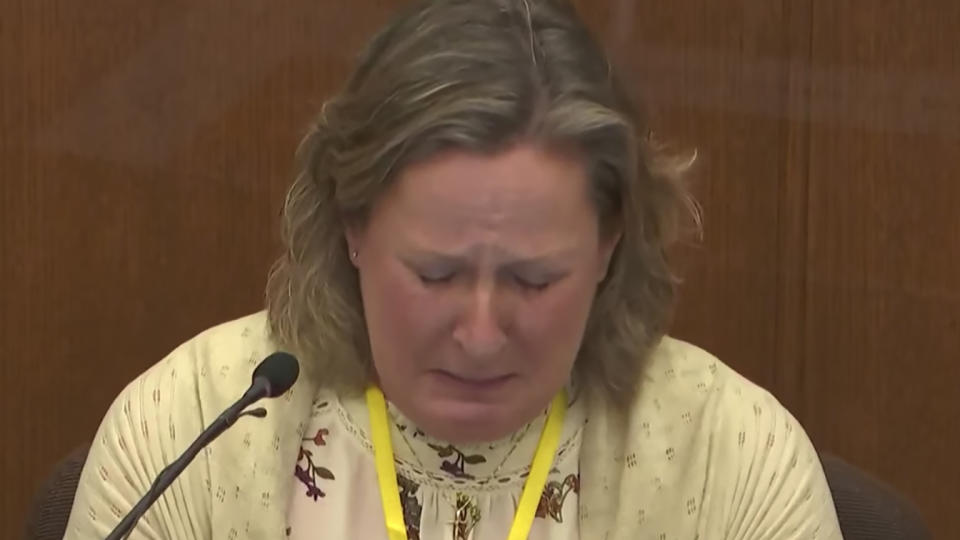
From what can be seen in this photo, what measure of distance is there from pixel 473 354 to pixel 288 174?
2.65 ft

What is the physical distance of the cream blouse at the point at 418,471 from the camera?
44.1 inches

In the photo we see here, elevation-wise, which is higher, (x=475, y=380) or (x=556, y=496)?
(x=475, y=380)

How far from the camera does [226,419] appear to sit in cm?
70

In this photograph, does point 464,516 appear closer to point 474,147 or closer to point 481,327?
point 481,327

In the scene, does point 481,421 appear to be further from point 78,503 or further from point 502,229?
point 78,503

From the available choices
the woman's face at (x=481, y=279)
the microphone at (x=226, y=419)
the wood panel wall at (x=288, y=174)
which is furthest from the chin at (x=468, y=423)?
the wood panel wall at (x=288, y=174)

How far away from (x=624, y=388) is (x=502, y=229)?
244mm

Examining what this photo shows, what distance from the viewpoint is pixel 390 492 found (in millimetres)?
1128

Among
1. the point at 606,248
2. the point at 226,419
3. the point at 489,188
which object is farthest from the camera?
the point at 606,248

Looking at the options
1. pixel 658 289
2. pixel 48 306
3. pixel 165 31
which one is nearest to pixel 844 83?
pixel 658 289

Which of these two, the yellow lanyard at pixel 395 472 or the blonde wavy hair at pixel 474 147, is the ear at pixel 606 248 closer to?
the blonde wavy hair at pixel 474 147

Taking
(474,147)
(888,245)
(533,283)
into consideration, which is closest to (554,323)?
(533,283)

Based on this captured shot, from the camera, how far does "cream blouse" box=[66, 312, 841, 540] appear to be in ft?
3.67

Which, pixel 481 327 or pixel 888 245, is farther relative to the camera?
pixel 888 245
